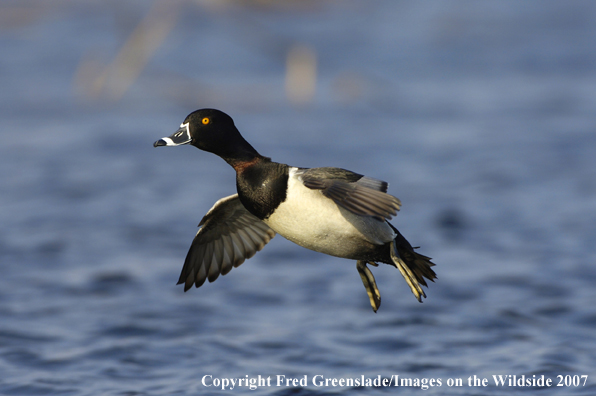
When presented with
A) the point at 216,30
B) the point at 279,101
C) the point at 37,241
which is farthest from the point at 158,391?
the point at 216,30

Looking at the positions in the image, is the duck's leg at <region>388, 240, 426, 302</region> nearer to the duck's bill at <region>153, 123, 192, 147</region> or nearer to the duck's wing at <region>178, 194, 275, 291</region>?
the duck's wing at <region>178, 194, 275, 291</region>

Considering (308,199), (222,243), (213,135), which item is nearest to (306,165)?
(222,243)

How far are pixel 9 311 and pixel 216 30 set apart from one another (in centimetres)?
1247

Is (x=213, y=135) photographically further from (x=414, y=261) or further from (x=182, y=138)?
(x=414, y=261)

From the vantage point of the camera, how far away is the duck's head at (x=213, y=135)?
16.8ft

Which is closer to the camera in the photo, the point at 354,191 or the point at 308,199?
the point at 354,191

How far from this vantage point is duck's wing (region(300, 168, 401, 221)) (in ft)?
14.6

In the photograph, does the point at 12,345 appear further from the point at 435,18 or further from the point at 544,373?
the point at 435,18

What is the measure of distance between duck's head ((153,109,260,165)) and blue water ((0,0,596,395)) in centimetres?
249

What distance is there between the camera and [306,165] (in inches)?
511

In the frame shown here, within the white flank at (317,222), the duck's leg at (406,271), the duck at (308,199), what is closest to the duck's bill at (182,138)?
the duck at (308,199)

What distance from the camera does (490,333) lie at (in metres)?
8.38

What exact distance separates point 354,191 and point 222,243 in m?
1.68

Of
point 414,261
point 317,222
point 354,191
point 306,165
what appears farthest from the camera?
point 306,165
